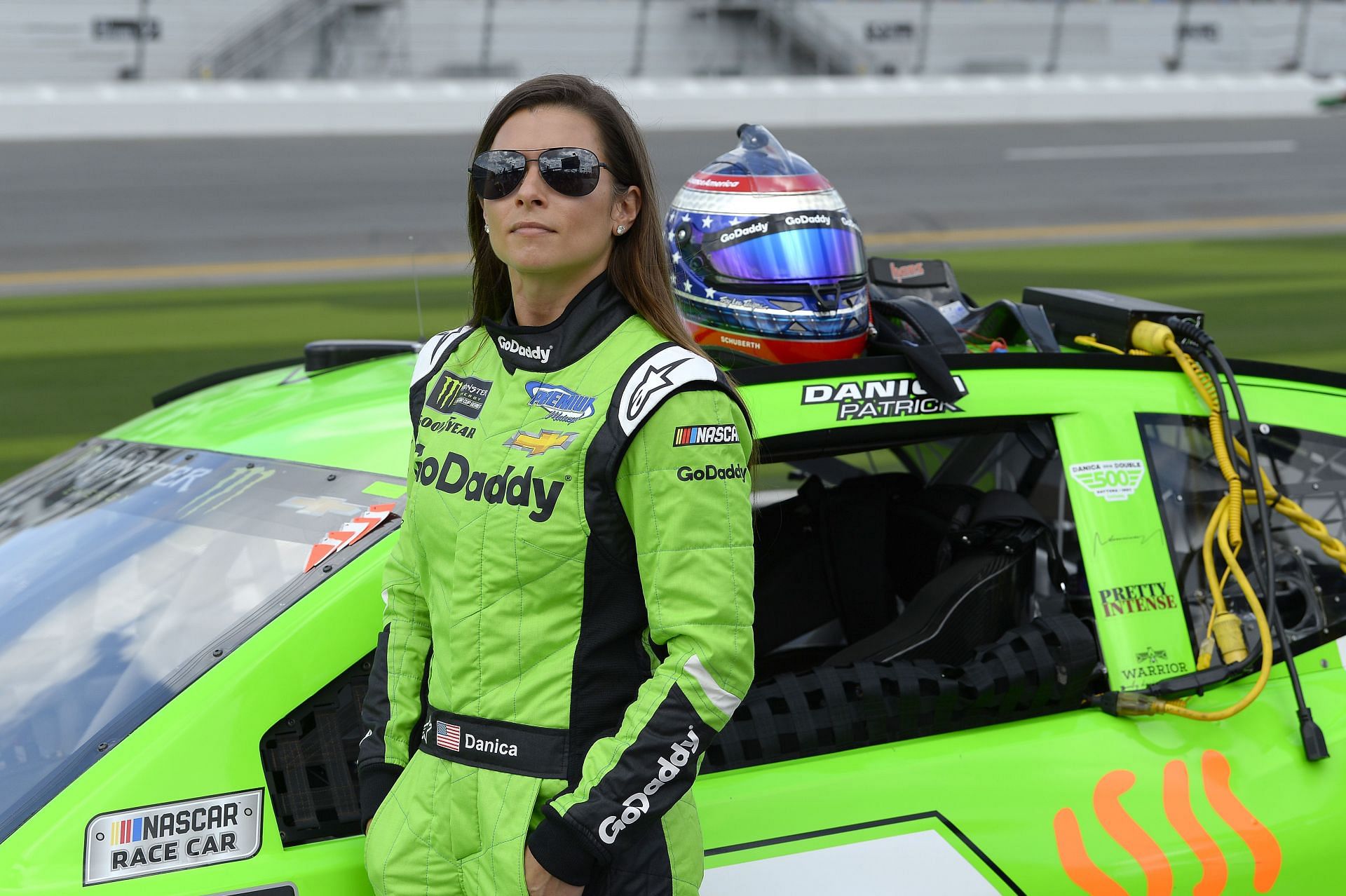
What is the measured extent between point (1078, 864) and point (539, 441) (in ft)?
3.82

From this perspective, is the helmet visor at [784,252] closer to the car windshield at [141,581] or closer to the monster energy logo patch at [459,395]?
the car windshield at [141,581]

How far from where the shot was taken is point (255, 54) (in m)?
23.7

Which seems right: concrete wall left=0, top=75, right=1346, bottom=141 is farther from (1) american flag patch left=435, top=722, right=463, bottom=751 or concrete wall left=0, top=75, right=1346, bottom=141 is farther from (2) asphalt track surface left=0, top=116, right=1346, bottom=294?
(1) american flag patch left=435, top=722, right=463, bottom=751

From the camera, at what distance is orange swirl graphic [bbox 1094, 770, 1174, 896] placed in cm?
224

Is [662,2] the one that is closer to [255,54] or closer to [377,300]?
[255,54]

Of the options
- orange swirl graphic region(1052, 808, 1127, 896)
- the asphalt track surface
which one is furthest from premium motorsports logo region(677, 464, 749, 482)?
the asphalt track surface

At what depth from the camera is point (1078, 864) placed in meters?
2.21

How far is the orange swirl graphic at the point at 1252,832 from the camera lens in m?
2.29

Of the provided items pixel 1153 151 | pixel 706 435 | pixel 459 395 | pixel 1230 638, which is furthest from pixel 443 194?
pixel 706 435

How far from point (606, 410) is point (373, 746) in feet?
1.90


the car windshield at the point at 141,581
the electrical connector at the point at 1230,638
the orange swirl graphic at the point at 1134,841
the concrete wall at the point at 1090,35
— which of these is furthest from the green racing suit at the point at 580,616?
the concrete wall at the point at 1090,35

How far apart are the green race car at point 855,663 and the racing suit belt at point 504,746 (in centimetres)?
32

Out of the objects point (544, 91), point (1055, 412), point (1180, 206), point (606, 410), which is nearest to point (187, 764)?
point (606, 410)

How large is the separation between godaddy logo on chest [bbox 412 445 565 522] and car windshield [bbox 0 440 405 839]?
1.22 feet
